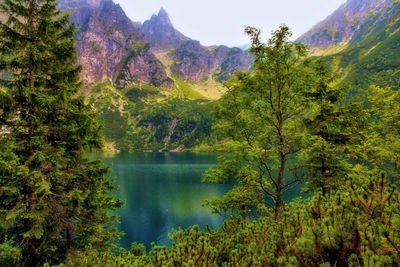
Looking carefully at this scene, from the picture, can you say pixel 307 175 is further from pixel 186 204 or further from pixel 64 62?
pixel 186 204

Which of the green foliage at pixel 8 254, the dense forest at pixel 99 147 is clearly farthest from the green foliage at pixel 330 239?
the green foliage at pixel 8 254

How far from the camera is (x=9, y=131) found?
30.3ft

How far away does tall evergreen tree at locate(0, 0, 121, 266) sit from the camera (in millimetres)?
8469

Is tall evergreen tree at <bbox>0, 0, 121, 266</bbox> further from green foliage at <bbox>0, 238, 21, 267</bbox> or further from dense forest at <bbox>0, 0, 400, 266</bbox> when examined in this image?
green foliage at <bbox>0, 238, 21, 267</bbox>

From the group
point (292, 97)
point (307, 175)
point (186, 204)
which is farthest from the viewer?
point (186, 204)

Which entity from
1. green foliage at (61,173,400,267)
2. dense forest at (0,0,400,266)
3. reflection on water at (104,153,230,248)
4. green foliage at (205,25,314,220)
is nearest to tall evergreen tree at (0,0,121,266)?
dense forest at (0,0,400,266)

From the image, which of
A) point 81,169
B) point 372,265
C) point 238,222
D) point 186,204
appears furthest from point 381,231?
point 186,204

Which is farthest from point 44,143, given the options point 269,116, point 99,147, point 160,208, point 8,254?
point 160,208

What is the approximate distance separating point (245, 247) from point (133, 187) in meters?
64.6

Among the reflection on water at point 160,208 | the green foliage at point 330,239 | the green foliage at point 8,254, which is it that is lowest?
the reflection on water at point 160,208

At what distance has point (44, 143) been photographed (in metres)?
9.33

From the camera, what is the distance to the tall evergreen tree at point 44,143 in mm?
8469

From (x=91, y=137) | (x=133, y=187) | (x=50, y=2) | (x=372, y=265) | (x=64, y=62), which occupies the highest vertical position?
(x=50, y=2)

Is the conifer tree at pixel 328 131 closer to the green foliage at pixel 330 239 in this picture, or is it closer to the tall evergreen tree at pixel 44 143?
the green foliage at pixel 330 239
